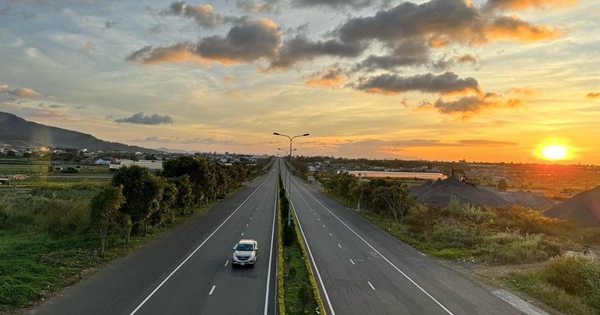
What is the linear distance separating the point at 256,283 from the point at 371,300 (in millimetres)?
7405

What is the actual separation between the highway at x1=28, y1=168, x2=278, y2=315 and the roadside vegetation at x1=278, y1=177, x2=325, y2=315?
0.78 meters

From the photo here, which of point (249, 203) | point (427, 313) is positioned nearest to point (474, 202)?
point (249, 203)

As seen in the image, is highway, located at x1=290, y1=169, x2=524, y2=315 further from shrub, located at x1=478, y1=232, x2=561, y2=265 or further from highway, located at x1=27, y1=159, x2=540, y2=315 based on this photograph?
shrub, located at x1=478, y1=232, x2=561, y2=265

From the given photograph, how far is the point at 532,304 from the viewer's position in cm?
2388

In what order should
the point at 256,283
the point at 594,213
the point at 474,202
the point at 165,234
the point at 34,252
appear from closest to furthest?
1. the point at 256,283
2. the point at 34,252
3. the point at 165,234
4. the point at 594,213
5. the point at 474,202

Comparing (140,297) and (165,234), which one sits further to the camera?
(165,234)

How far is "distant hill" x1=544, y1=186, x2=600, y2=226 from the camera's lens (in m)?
52.5

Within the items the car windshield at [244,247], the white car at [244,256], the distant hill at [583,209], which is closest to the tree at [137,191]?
the car windshield at [244,247]

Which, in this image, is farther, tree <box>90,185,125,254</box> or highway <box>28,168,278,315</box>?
tree <box>90,185,125,254</box>

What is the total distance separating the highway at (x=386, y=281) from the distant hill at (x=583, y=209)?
2812 cm

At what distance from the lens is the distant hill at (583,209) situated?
52.5 m

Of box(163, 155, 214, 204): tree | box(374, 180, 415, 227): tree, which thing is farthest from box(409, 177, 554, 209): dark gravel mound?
box(163, 155, 214, 204): tree

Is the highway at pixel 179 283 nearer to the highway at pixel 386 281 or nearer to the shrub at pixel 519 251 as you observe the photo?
the highway at pixel 386 281

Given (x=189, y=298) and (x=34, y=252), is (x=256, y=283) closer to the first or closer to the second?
(x=189, y=298)
